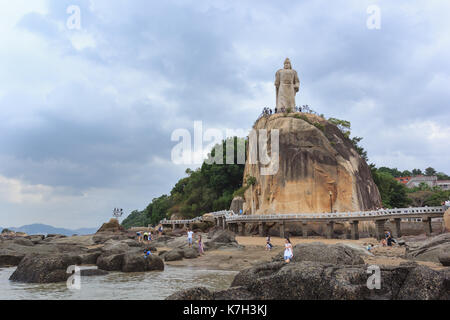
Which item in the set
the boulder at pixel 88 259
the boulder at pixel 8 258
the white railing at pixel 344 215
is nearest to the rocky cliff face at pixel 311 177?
the white railing at pixel 344 215

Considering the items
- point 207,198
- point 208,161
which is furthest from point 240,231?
point 208,161

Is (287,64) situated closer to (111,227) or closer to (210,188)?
(210,188)

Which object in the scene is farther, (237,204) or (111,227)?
(111,227)

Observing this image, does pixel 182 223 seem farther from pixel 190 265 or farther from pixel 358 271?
pixel 358 271

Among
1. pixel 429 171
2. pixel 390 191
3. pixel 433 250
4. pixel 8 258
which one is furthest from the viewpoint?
pixel 429 171

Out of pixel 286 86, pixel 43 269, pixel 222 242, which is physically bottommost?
pixel 222 242

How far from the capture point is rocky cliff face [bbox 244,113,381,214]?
140ft

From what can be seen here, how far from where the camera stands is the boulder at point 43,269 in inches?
544

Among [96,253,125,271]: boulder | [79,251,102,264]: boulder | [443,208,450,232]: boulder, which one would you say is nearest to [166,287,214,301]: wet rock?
[96,253,125,271]: boulder

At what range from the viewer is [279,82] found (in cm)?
5888

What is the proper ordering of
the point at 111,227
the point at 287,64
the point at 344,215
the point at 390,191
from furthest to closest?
the point at 390,191
the point at 287,64
the point at 111,227
the point at 344,215

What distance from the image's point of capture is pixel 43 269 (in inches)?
554

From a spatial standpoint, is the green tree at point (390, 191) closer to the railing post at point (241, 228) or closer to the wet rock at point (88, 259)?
the railing post at point (241, 228)

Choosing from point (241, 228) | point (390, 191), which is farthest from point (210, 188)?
point (390, 191)
